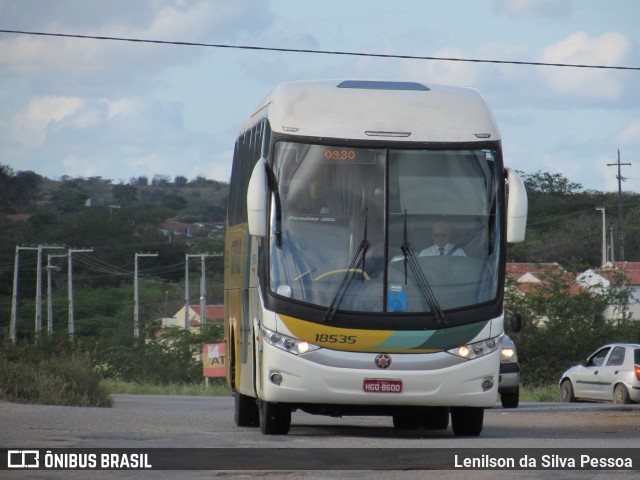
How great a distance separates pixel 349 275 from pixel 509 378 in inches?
476

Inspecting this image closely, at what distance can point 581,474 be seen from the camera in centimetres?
1010

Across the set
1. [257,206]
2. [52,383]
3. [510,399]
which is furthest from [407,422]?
[510,399]

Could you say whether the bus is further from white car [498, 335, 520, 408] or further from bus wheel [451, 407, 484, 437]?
white car [498, 335, 520, 408]

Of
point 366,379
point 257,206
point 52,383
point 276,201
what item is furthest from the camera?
point 52,383

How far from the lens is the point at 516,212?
13625mm

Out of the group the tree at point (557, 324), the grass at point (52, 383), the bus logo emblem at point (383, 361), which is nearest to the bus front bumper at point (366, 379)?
the bus logo emblem at point (383, 361)

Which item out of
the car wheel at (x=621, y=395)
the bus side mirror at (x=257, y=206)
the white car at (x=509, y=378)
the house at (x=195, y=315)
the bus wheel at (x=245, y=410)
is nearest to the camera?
the bus side mirror at (x=257, y=206)

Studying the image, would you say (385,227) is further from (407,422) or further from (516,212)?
(407,422)

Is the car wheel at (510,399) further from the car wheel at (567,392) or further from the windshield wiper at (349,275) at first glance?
the windshield wiper at (349,275)

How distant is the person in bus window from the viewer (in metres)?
13.7

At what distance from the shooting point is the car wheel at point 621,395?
27734 millimetres

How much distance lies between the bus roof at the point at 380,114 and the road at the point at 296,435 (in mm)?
3179

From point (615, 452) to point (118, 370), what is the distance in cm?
4822

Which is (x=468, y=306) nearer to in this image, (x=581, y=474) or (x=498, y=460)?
(x=498, y=460)
